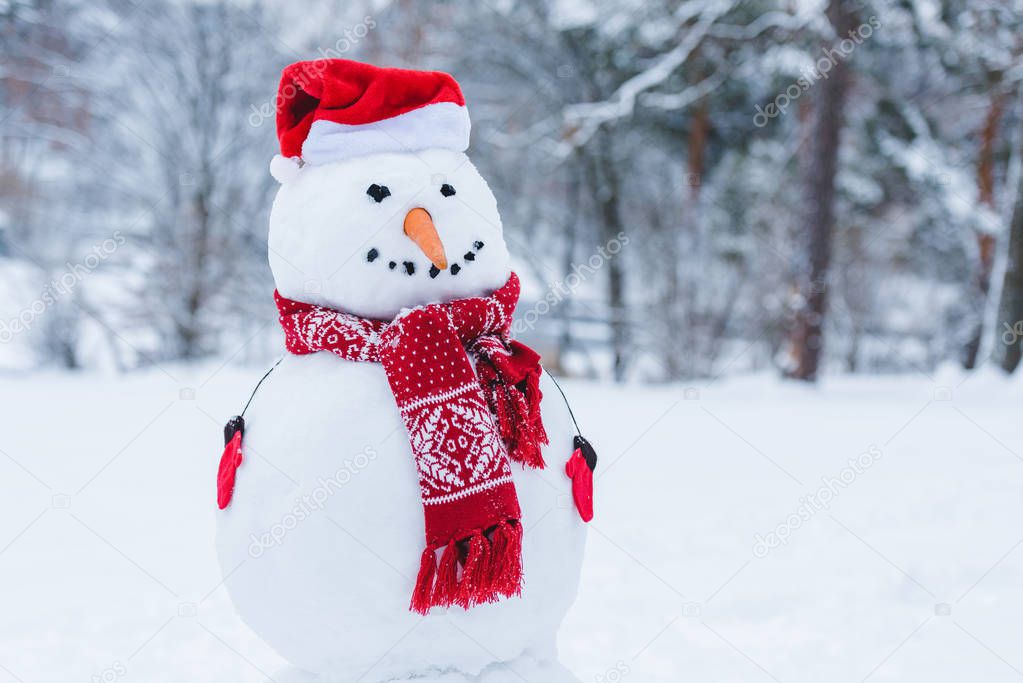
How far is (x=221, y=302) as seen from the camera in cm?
841

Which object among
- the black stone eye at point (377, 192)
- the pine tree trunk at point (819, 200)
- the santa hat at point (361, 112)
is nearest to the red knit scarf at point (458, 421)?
the black stone eye at point (377, 192)

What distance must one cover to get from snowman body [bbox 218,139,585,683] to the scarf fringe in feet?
0.20

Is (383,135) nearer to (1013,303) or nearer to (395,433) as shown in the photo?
(395,433)

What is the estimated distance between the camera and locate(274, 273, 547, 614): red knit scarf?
146cm

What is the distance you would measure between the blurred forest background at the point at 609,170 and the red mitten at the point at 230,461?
6016mm

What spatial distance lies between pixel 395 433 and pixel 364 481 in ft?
0.35

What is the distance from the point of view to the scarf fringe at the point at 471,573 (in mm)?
1446

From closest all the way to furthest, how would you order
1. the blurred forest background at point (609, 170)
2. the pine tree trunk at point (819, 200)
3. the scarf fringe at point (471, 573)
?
the scarf fringe at point (471, 573) < the pine tree trunk at point (819, 200) < the blurred forest background at point (609, 170)

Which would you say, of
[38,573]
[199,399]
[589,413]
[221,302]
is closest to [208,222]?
[221,302]

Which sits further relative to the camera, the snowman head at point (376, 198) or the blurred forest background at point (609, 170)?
the blurred forest background at point (609, 170)

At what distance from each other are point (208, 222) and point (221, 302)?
2.73ft

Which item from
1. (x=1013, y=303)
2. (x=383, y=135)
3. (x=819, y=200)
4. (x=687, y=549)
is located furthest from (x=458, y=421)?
(x=1013, y=303)

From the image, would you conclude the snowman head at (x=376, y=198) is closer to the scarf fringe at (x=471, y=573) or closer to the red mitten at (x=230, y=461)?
the red mitten at (x=230, y=461)

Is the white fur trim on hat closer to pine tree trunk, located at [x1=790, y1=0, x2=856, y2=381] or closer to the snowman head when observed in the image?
the snowman head
